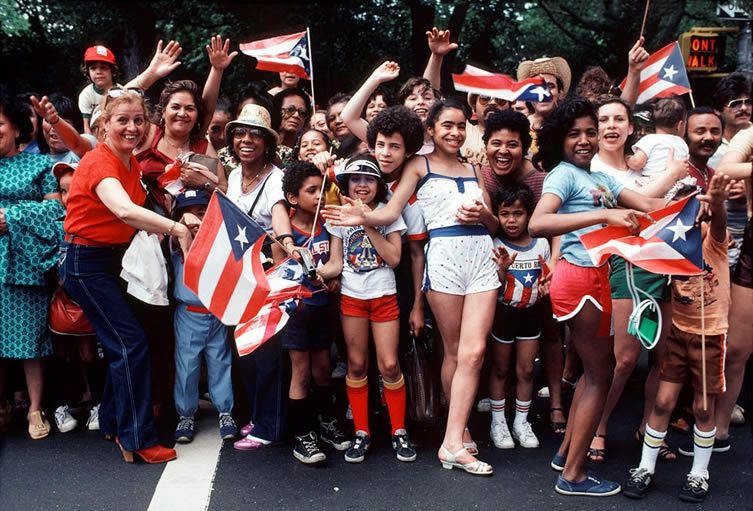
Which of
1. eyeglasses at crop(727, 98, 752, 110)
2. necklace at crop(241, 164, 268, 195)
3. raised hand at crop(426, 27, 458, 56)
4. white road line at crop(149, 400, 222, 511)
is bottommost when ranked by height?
white road line at crop(149, 400, 222, 511)

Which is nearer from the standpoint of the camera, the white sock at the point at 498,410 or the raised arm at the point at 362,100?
the white sock at the point at 498,410

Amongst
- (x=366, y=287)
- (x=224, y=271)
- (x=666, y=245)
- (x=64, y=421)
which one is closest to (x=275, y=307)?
(x=224, y=271)

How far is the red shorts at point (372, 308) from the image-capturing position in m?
4.56

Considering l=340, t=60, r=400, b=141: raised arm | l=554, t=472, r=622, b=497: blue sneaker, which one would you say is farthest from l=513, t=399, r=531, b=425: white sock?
l=340, t=60, r=400, b=141: raised arm

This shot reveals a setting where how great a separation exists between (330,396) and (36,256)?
82.1 inches

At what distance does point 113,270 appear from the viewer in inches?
181

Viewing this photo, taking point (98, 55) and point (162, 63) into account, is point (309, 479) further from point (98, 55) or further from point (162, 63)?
point (98, 55)

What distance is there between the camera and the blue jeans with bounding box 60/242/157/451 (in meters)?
4.47

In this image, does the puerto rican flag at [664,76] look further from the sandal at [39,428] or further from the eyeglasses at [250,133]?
the sandal at [39,428]

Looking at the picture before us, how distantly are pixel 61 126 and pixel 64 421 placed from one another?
197 centimetres

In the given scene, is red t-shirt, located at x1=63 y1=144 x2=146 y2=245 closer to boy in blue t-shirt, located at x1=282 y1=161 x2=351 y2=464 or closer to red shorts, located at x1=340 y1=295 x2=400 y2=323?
boy in blue t-shirt, located at x1=282 y1=161 x2=351 y2=464

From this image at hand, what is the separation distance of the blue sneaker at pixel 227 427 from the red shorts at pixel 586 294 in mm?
2201

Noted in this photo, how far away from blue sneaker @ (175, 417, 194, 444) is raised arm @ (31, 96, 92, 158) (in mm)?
2076

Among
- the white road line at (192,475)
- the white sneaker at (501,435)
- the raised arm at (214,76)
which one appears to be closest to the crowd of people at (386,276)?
the white sneaker at (501,435)
